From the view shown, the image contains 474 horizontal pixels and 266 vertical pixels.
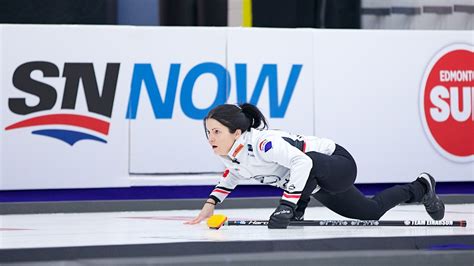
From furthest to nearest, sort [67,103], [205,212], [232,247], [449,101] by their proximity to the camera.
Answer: [449,101], [67,103], [205,212], [232,247]

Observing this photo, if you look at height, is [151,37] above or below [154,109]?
above

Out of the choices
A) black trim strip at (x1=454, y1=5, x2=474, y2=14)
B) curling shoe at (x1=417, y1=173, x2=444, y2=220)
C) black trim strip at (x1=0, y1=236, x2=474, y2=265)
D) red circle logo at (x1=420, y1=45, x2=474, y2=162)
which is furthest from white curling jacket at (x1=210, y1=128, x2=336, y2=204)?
black trim strip at (x1=454, y1=5, x2=474, y2=14)

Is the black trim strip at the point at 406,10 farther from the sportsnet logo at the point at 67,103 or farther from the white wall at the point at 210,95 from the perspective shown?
the sportsnet logo at the point at 67,103

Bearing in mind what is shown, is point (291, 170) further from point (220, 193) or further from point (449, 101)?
point (449, 101)

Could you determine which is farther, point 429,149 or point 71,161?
point 429,149

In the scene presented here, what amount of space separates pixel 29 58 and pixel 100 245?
284 cm

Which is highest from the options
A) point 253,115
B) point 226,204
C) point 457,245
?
point 253,115

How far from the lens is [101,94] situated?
6.29m

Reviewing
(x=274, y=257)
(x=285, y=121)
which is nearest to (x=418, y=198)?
(x=274, y=257)

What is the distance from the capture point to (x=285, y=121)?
21.6 feet

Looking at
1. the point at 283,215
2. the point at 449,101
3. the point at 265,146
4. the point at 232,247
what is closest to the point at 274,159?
the point at 265,146

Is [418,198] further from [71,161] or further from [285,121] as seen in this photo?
[71,161]

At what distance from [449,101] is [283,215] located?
2.92 metres

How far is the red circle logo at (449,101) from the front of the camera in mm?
6902
